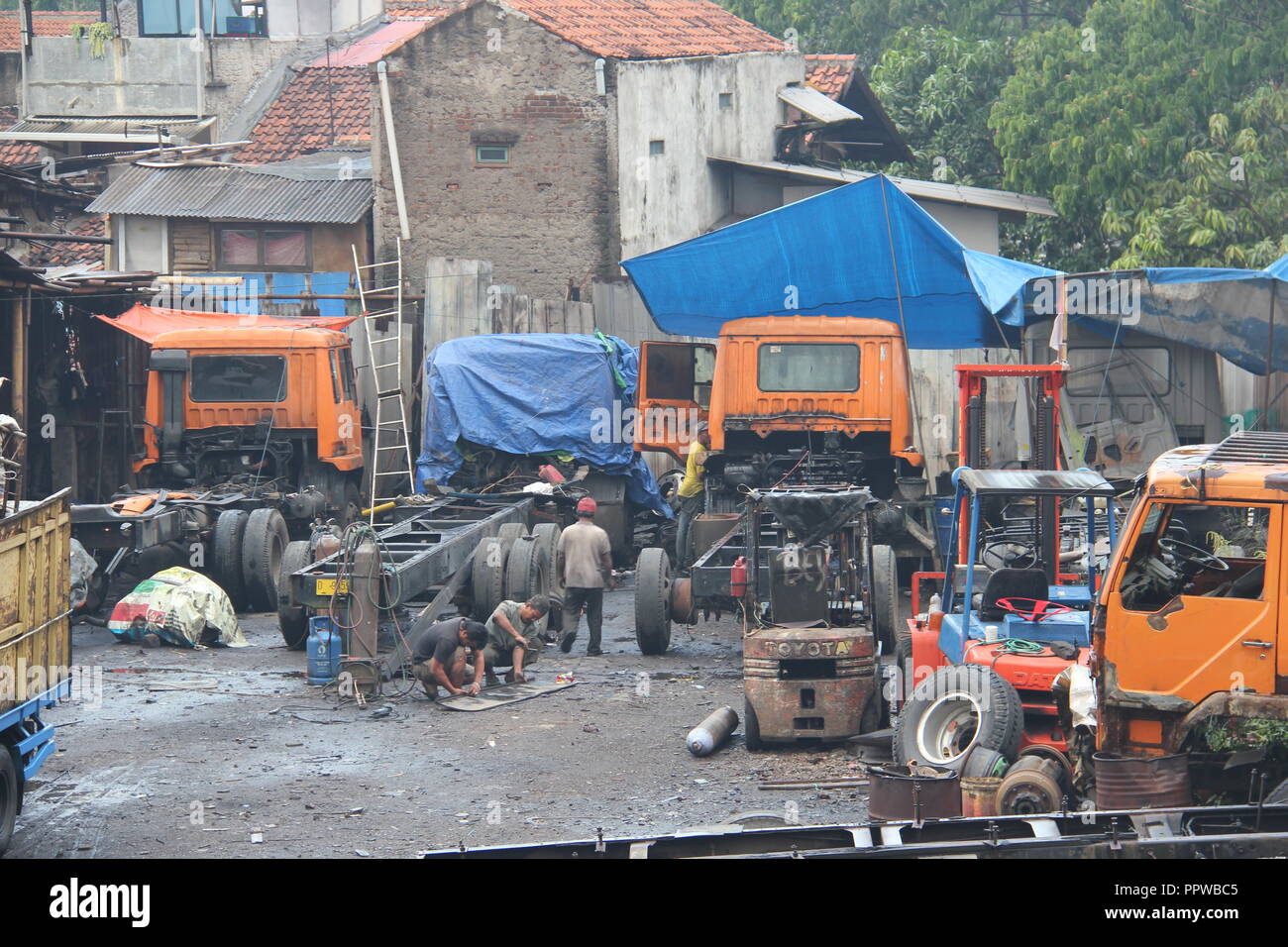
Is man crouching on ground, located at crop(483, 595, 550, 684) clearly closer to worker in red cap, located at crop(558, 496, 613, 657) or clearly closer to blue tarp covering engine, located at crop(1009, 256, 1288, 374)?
worker in red cap, located at crop(558, 496, 613, 657)

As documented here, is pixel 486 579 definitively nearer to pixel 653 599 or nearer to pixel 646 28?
pixel 653 599

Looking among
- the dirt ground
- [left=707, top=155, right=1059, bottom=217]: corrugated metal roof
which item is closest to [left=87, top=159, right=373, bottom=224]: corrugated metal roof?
[left=707, top=155, right=1059, bottom=217]: corrugated metal roof

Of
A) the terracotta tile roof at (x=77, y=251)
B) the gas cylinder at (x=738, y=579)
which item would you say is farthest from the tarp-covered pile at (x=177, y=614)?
the terracotta tile roof at (x=77, y=251)

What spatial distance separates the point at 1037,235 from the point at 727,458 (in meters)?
10.4

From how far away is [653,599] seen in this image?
43.6 ft

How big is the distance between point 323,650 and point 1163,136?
14.2m

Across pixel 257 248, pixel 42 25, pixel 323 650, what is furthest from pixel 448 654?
pixel 42 25

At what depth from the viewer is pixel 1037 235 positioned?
78.3ft

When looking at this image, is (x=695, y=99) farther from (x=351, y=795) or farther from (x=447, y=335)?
(x=351, y=795)

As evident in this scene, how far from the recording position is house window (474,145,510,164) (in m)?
22.1

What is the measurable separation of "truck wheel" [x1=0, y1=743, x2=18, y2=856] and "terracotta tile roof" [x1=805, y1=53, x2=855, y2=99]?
20.0 metres

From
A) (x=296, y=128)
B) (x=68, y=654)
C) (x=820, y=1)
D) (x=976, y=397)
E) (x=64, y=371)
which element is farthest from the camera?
(x=820, y=1)

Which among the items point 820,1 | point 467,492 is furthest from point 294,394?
point 820,1

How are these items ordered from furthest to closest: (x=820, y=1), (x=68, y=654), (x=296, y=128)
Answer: (x=820, y=1) → (x=296, y=128) → (x=68, y=654)
